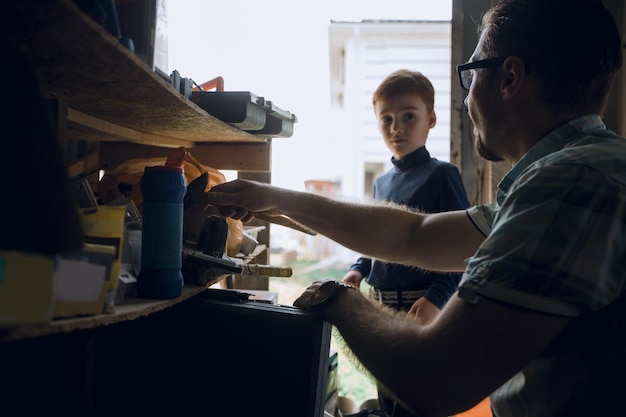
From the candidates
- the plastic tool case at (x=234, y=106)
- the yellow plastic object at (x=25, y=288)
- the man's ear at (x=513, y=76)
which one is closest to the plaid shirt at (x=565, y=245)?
the man's ear at (x=513, y=76)

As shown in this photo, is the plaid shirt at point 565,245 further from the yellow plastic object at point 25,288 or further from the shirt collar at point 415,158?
the shirt collar at point 415,158

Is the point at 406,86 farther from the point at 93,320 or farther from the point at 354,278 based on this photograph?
the point at 93,320

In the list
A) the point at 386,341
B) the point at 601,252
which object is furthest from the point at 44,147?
the point at 601,252

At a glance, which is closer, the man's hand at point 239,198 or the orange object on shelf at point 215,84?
the man's hand at point 239,198

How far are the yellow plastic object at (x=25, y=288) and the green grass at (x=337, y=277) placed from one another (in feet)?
2.64

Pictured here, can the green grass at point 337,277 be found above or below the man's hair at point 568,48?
below

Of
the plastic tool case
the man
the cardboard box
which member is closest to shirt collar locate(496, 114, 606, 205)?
the man

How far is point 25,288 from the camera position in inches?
20.4

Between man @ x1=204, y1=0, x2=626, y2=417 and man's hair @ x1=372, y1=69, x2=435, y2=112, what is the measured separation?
1009mm

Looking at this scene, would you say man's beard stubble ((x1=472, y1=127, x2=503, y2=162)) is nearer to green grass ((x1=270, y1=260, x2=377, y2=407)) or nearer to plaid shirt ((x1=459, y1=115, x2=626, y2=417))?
plaid shirt ((x1=459, y1=115, x2=626, y2=417))

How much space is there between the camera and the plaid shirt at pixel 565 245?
0.75m

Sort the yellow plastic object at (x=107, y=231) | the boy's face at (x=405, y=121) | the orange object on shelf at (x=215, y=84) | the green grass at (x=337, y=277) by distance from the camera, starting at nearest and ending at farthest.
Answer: the yellow plastic object at (x=107, y=231) < the orange object on shelf at (x=215, y=84) < the boy's face at (x=405, y=121) < the green grass at (x=337, y=277)

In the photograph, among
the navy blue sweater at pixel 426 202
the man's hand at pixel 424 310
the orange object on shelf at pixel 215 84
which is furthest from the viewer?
the navy blue sweater at pixel 426 202

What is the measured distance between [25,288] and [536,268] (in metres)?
0.73
